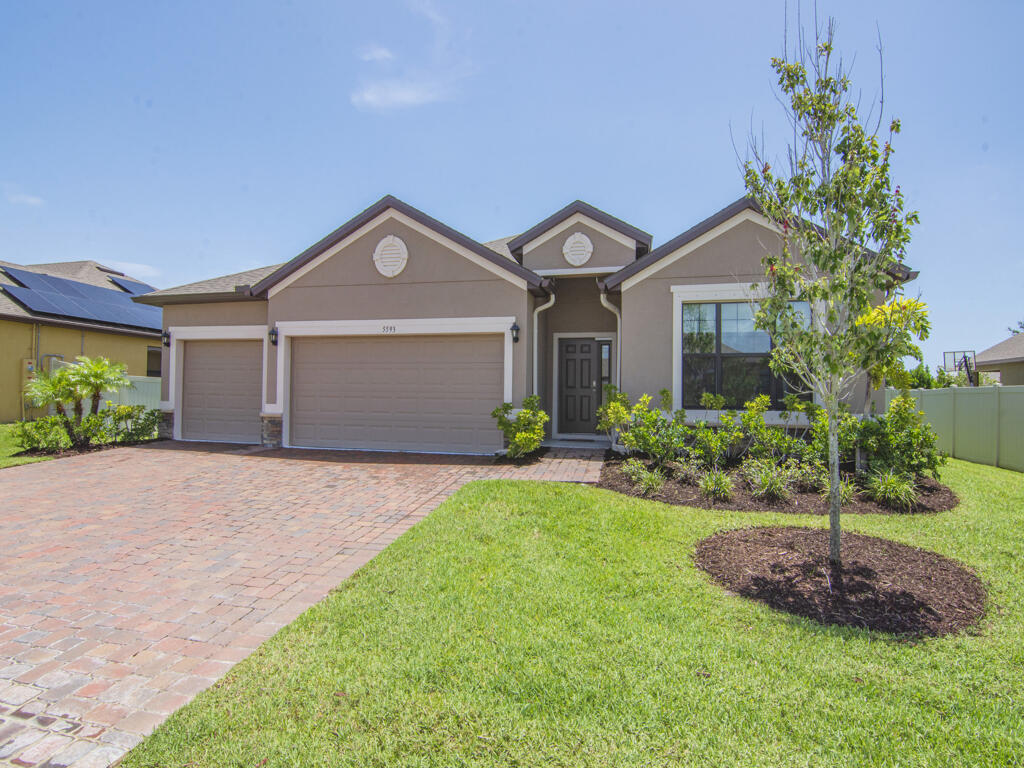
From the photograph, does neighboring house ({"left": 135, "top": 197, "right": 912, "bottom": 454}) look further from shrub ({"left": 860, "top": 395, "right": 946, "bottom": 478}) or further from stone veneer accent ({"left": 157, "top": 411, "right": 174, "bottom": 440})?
shrub ({"left": 860, "top": 395, "right": 946, "bottom": 478})

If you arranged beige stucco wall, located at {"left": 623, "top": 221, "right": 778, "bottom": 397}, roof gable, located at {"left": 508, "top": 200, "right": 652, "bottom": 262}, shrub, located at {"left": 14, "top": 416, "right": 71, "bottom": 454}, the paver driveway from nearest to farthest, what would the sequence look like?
the paver driveway
beige stucco wall, located at {"left": 623, "top": 221, "right": 778, "bottom": 397}
shrub, located at {"left": 14, "top": 416, "right": 71, "bottom": 454}
roof gable, located at {"left": 508, "top": 200, "right": 652, "bottom": 262}

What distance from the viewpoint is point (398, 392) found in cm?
1161

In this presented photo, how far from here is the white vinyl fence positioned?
10789mm

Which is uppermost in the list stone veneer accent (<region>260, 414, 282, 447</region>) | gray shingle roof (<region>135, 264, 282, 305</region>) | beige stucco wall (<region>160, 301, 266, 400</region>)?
gray shingle roof (<region>135, 264, 282, 305</region>)

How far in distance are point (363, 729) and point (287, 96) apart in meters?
11.9

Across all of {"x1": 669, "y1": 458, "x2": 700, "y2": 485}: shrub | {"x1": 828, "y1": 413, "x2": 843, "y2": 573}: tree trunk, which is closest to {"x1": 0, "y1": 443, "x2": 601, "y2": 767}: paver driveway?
{"x1": 669, "y1": 458, "x2": 700, "y2": 485}: shrub

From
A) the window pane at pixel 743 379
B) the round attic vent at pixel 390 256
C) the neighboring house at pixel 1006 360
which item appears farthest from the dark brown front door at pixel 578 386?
the neighboring house at pixel 1006 360

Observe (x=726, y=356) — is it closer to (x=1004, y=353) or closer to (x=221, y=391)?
(x=221, y=391)

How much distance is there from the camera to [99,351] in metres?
18.7

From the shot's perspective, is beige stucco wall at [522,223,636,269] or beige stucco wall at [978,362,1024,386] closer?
beige stucco wall at [522,223,636,269]

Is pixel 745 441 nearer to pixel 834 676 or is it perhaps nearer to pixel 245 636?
pixel 834 676

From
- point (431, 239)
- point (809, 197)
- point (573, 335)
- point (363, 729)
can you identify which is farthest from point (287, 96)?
point (363, 729)

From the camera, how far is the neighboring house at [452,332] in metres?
10.1

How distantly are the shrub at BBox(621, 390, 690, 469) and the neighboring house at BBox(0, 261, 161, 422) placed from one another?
15207 millimetres
